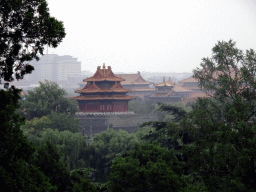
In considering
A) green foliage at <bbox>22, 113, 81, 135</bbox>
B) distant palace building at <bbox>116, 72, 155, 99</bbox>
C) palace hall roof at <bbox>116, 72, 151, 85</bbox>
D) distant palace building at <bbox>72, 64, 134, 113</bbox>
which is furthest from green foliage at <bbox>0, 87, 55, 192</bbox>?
palace hall roof at <bbox>116, 72, 151, 85</bbox>

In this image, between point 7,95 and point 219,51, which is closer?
point 7,95

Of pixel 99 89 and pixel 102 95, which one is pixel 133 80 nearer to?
pixel 102 95

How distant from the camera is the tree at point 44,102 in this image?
111 feet

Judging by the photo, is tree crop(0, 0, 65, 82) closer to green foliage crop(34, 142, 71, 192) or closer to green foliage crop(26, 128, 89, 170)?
green foliage crop(34, 142, 71, 192)

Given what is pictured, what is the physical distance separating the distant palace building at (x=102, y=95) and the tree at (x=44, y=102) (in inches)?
174

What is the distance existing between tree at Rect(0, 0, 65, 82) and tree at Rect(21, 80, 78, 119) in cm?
2495

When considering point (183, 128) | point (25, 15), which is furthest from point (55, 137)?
point (25, 15)

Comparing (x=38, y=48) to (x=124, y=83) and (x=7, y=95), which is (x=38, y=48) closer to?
(x=7, y=95)

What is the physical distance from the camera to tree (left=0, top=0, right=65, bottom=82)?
314 inches

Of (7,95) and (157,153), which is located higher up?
(7,95)

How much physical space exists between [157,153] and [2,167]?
24.5 ft

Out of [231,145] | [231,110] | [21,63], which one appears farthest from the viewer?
[231,110]

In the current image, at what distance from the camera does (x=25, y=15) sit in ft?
26.1

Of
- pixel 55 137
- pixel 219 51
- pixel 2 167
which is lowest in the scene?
pixel 55 137
